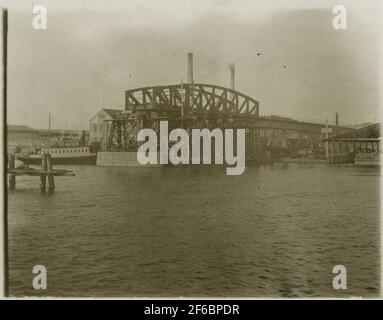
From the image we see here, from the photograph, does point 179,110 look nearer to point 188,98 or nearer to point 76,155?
point 188,98

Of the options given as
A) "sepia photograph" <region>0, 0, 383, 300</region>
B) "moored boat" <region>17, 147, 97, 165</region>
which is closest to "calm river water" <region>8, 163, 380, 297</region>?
"sepia photograph" <region>0, 0, 383, 300</region>

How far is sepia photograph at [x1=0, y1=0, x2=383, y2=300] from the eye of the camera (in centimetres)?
461

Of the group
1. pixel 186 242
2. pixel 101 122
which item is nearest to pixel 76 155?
pixel 101 122

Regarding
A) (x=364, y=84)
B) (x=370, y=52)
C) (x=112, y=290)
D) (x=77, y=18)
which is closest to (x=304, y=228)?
(x=364, y=84)

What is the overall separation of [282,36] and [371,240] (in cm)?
300

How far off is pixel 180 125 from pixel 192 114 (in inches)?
66.3

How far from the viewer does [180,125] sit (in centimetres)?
746

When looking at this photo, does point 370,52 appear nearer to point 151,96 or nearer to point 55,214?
point 151,96

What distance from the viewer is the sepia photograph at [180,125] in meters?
4.61

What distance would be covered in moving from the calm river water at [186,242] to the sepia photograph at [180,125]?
0.02 m

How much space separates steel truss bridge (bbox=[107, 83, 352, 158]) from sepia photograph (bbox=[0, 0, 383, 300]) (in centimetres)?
8

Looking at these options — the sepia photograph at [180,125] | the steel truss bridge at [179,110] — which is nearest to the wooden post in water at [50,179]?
the sepia photograph at [180,125]

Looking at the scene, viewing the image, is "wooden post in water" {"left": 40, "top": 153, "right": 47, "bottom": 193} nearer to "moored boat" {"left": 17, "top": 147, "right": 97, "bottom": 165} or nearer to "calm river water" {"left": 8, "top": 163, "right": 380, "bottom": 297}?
"calm river water" {"left": 8, "top": 163, "right": 380, "bottom": 297}

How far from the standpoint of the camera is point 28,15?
4.91 meters
